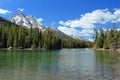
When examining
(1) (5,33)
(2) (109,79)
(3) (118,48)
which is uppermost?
(1) (5,33)

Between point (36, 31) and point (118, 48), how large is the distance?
134 metres

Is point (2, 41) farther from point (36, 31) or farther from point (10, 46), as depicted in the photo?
point (36, 31)

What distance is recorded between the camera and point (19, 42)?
17950 cm

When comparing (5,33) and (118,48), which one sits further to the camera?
(5,33)

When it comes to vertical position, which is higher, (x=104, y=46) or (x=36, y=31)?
(x=36, y=31)

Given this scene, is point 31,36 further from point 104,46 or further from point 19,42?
point 104,46

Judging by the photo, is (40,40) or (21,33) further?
(40,40)

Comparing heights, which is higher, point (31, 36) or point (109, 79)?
point (31, 36)

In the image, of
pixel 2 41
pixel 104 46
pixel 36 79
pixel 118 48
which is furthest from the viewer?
pixel 104 46

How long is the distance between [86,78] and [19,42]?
147 metres

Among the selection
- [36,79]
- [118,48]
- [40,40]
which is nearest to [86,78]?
[36,79]

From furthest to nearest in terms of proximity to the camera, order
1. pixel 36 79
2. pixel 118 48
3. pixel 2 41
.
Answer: pixel 2 41, pixel 118 48, pixel 36 79

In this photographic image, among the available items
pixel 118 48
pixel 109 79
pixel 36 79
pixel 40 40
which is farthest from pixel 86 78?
pixel 40 40

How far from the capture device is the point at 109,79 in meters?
35.6
